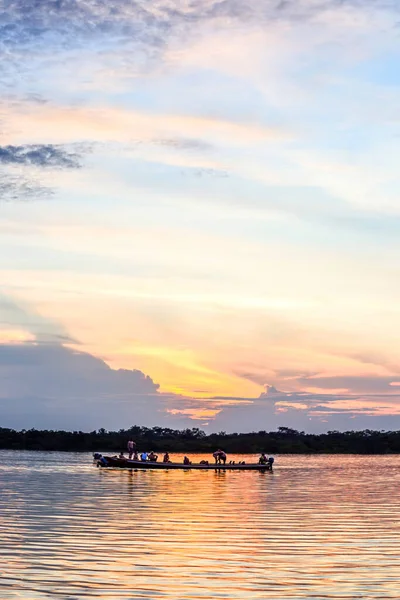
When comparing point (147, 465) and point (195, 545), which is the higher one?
point (147, 465)

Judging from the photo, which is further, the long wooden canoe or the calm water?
the long wooden canoe

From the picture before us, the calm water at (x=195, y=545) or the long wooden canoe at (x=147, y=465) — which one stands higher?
the long wooden canoe at (x=147, y=465)

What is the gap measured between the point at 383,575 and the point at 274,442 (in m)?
150

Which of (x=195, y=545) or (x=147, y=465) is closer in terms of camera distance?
(x=195, y=545)

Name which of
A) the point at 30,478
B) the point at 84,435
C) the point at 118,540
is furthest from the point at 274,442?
the point at 118,540

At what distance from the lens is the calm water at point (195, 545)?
18953mm

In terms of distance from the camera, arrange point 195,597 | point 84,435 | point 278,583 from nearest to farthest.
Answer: point 195,597 → point 278,583 → point 84,435

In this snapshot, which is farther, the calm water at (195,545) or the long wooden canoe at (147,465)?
the long wooden canoe at (147,465)

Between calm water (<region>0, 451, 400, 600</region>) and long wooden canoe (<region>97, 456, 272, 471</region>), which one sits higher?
long wooden canoe (<region>97, 456, 272, 471</region>)

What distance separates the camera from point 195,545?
25531mm

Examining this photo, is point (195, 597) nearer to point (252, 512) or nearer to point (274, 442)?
point (252, 512)

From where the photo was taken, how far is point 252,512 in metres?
37.6

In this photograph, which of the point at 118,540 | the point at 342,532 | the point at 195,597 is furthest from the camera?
the point at 342,532

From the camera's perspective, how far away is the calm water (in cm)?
1895
